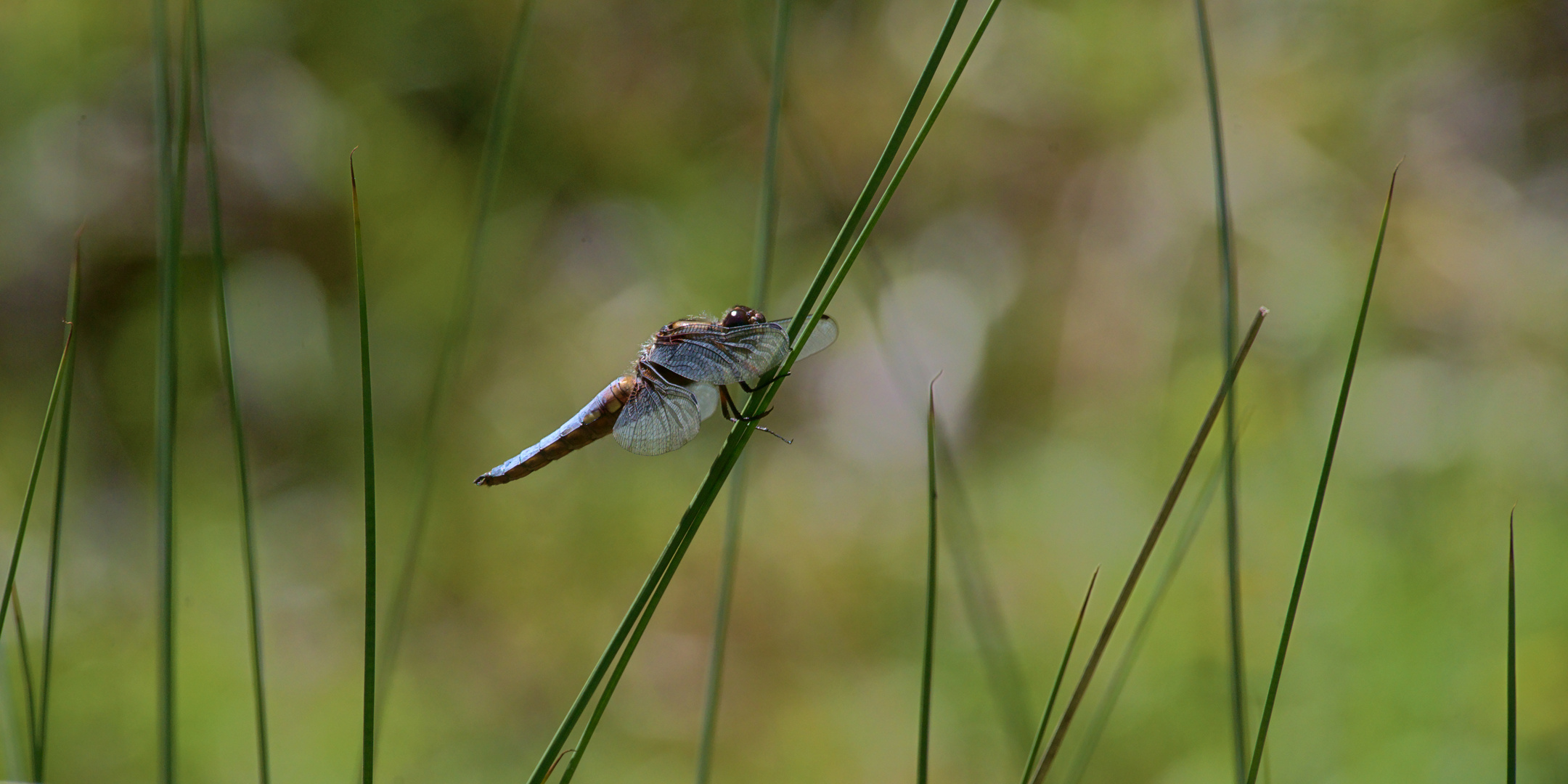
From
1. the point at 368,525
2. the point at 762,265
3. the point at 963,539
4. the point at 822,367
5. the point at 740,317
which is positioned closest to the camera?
the point at 368,525

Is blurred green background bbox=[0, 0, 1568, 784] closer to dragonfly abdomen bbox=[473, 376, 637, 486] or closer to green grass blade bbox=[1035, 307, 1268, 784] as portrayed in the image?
dragonfly abdomen bbox=[473, 376, 637, 486]

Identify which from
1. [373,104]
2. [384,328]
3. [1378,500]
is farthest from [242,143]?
[1378,500]

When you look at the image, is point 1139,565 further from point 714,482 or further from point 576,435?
point 576,435

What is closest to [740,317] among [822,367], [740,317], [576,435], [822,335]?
[740,317]

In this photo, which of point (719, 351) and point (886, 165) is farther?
point (719, 351)

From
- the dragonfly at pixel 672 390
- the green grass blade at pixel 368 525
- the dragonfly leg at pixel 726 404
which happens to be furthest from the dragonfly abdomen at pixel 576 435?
the green grass blade at pixel 368 525

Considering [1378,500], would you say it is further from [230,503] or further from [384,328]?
[230,503]

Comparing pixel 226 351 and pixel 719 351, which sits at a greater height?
pixel 719 351
